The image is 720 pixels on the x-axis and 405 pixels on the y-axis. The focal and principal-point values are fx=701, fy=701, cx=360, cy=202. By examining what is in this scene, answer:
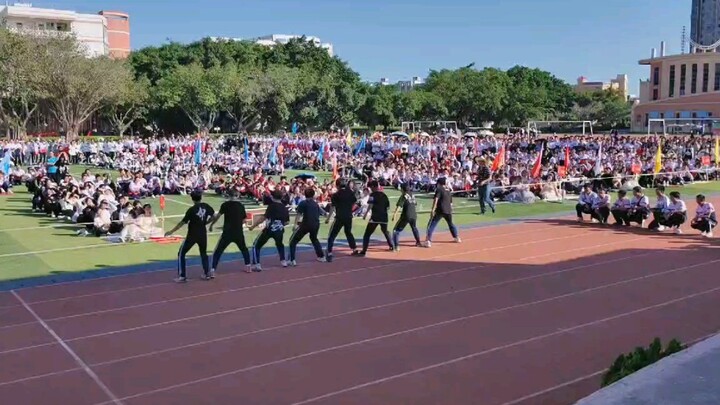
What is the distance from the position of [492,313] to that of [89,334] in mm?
5635

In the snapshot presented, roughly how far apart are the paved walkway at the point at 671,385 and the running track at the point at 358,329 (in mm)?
1466

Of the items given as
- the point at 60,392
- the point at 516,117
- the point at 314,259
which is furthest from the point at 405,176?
the point at 516,117

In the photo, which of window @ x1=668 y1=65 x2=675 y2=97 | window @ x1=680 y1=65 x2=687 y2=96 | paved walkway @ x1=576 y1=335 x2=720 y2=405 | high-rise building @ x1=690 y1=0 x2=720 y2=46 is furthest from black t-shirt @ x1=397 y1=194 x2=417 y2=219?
high-rise building @ x1=690 y1=0 x2=720 y2=46

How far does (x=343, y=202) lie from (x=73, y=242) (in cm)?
669

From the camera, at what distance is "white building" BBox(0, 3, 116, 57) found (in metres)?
87.5

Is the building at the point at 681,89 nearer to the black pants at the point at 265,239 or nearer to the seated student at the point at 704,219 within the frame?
the seated student at the point at 704,219

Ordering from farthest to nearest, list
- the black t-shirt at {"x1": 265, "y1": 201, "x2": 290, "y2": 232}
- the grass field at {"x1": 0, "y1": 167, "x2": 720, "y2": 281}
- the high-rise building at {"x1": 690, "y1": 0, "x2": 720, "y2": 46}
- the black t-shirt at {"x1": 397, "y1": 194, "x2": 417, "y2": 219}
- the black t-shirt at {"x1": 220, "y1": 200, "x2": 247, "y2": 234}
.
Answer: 1. the high-rise building at {"x1": 690, "y1": 0, "x2": 720, "y2": 46}
2. the black t-shirt at {"x1": 397, "y1": 194, "x2": 417, "y2": 219}
3. the grass field at {"x1": 0, "y1": 167, "x2": 720, "y2": 281}
4. the black t-shirt at {"x1": 265, "y1": 201, "x2": 290, "y2": 232}
5. the black t-shirt at {"x1": 220, "y1": 200, "x2": 247, "y2": 234}

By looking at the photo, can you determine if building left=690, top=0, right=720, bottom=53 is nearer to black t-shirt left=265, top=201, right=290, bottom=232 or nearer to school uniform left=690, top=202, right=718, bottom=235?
school uniform left=690, top=202, right=718, bottom=235

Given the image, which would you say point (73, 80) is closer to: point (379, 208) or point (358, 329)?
point (379, 208)

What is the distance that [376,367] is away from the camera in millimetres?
8023

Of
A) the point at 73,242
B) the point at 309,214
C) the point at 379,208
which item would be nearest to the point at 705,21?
the point at 379,208

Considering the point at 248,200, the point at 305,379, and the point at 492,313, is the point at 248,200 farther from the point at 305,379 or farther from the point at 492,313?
the point at 305,379

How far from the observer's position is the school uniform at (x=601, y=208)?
1941cm

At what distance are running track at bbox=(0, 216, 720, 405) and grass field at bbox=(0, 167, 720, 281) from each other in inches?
61.1
